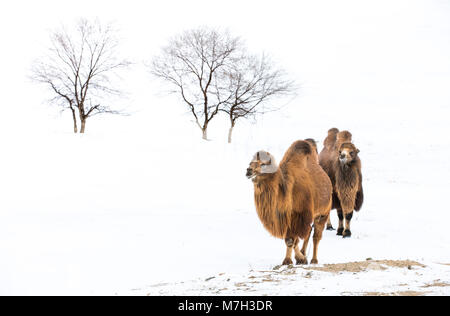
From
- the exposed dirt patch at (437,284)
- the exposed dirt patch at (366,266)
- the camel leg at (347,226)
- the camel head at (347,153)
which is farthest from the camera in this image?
the camel leg at (347,226)

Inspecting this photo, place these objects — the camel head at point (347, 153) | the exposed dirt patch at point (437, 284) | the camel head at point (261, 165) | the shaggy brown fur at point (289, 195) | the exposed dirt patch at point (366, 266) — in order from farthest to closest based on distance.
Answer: the camel head at point (347, 153), the shaggy brown fur at point (289, 195), the camel head at point (261, 165), the exposed dirt patch at point (366, 266), the exposed dirt patch at point (437, 284)

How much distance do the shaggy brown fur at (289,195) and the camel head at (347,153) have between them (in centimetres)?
221

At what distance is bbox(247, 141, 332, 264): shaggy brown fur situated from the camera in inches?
255

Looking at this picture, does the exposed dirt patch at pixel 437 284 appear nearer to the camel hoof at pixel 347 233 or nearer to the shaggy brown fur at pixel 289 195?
the shaggy brown fur at pixel 289 195

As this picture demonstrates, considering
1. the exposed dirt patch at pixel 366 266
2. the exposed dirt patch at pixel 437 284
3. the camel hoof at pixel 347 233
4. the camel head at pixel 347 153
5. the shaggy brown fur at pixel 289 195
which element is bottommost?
the camel hoof at pixel 347 233

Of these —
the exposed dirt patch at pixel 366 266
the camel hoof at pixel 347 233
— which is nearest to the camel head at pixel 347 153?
the camel hoof at pixel 347 233

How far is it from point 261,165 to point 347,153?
3823 millimetres

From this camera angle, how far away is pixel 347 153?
9.61 m

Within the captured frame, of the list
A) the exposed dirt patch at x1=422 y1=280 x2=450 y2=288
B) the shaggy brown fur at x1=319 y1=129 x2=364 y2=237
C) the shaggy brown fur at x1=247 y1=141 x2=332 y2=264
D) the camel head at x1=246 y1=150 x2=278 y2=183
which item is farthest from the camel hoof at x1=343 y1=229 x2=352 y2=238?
the exposed dirt patch at x1=422 y1=280 x2=450 y2=288

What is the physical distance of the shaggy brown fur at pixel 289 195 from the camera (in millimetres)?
6477

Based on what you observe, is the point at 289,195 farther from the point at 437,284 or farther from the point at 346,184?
the point at 346,184

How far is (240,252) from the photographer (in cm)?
905

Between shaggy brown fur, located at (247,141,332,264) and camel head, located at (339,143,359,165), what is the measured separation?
2.21 meters

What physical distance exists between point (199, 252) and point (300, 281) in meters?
3.89
